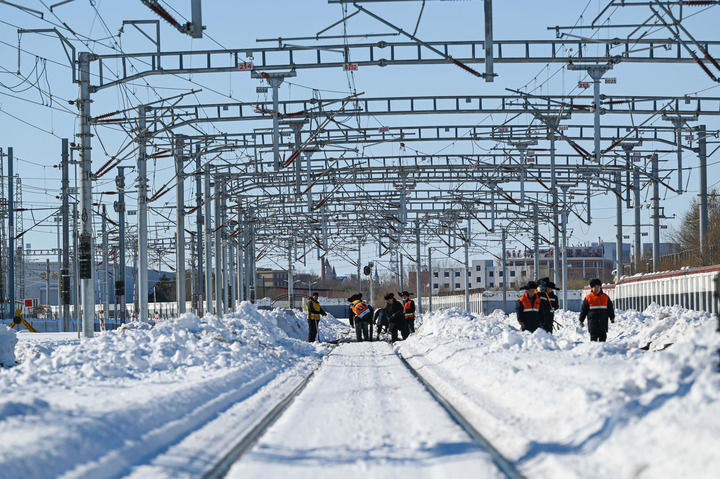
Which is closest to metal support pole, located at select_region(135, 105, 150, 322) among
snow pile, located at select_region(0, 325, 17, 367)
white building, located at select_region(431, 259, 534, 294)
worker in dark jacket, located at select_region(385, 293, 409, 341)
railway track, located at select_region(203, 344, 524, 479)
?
snow pile, located at select_region(0, 325, 17, 367)

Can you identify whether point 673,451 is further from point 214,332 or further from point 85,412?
point 214,332

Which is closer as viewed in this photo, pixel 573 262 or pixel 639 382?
pixel 639 382

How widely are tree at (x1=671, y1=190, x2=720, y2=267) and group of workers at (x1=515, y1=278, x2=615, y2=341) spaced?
3324 cm

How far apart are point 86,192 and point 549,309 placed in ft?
40.1

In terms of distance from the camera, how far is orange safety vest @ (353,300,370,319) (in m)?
33.6

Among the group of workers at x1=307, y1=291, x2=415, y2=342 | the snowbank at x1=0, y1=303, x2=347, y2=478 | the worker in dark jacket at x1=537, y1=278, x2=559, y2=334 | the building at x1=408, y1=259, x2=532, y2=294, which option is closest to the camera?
the snowbank at x1=0, y1=303, x2=347, y2=478

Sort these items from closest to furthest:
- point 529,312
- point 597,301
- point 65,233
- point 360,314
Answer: point 597,301, point 529,312, point 360,314, point 65,233

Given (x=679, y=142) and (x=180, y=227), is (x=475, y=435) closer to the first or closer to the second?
(x=180, y=227)

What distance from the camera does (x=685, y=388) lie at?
8.56 meters

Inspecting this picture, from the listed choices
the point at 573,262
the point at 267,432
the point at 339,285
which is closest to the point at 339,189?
the point at 267,432

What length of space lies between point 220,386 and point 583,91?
19.3 meters

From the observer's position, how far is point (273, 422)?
11039mm

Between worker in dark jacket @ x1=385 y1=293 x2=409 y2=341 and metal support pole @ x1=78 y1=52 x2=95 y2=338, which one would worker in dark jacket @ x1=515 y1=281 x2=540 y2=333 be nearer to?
worker in dark jacket @ x1=385 y1=293 x2=409 y2=341

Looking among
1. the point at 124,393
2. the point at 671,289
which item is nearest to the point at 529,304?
the point at 124,393
